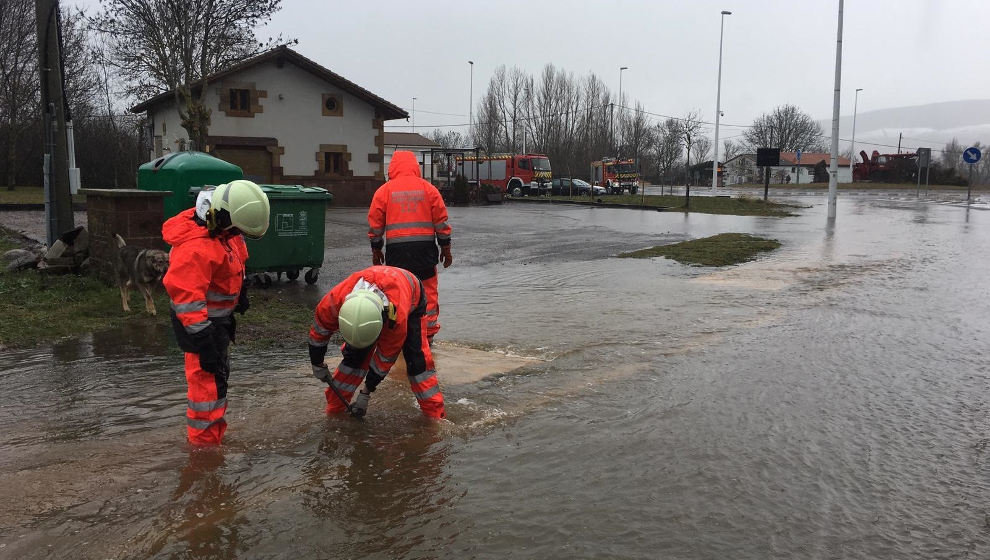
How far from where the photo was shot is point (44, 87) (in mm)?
10430

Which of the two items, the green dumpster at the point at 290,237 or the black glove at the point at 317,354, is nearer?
the black glove at the point at 317,354

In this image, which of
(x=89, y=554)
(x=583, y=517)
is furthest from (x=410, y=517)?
(x=89, y=554)

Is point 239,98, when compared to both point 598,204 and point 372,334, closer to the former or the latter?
point 598,204

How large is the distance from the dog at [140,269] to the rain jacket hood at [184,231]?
13.1ft

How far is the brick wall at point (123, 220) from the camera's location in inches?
358

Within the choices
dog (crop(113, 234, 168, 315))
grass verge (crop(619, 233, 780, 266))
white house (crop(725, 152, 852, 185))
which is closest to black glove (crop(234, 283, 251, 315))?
dog (crop(113, 234, 168, 315))

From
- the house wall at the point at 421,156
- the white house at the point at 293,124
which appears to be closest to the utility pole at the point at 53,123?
the white house at the point at 293,124

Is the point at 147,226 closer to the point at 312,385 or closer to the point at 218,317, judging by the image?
the point at 312,385

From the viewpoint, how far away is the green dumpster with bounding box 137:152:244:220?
10180 millimetres

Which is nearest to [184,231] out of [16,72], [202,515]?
[202,515]

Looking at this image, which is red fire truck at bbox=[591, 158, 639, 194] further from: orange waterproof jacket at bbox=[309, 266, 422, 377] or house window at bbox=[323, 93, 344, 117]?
orange waterproof jacket at bbox=[309, 266, 422, 377]

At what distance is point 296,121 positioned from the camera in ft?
97.1

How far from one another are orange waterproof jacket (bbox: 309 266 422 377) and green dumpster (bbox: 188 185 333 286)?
231 inches

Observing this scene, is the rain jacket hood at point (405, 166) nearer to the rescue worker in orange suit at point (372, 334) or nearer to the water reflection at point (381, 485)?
Result: the rescue worker in orange suit at point (372, 334)
